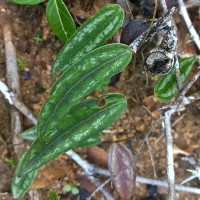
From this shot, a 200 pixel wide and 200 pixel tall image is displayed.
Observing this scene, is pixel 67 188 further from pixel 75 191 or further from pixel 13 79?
pixel 13 79

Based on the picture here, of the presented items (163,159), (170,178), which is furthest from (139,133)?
(170,178)

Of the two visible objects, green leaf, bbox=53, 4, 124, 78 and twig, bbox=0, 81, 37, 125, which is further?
twig, bbox=0, 81, 37, 125

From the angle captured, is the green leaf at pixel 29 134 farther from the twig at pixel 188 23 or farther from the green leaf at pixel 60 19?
the twig at pixel 188 23

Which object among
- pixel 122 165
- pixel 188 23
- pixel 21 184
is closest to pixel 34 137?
pixel 21 184

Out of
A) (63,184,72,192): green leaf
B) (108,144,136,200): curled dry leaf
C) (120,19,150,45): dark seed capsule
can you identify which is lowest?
(63,184,72,192): green leaf

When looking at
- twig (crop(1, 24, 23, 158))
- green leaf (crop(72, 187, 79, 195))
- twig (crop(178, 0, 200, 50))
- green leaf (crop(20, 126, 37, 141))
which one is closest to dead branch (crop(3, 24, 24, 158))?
twig (crop(1, 24, 23, 158))

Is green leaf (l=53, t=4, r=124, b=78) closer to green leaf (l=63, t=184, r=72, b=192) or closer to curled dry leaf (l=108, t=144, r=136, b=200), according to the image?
curled dry leaf (l=108, t=144, r=136, b=200)

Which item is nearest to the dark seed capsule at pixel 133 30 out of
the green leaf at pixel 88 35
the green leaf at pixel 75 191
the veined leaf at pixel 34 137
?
the green leaf at pixel 88 35
